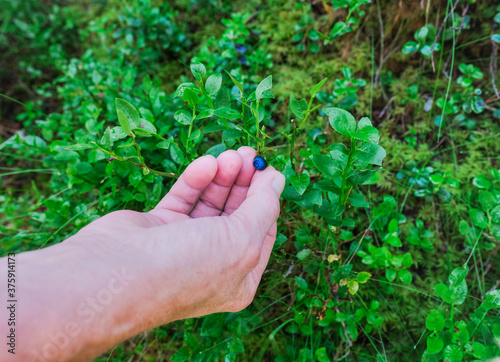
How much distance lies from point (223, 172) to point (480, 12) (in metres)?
1.80

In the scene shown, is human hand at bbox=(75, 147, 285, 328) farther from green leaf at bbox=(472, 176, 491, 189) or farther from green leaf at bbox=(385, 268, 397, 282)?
green leaf at bbox=(472, 176, 491, 189)

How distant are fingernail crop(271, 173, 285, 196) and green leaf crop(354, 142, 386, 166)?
269mm

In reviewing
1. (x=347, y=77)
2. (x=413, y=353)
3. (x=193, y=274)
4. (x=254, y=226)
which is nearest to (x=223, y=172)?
(x=254, y=226)

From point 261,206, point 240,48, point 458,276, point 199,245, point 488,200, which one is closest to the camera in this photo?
point 199,245

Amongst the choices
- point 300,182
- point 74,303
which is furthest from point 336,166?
point 74,303

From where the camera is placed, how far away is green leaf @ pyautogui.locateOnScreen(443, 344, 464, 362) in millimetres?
1143

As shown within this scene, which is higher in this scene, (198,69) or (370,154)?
(198,69)

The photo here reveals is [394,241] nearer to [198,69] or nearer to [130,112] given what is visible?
[198,69]

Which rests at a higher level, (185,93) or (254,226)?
(185,93)

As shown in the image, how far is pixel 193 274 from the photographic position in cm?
101

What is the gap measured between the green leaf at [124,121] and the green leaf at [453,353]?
131 centimetres

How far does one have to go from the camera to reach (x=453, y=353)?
45.1 inches

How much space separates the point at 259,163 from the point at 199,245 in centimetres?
40

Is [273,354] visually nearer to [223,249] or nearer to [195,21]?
[223,249]
